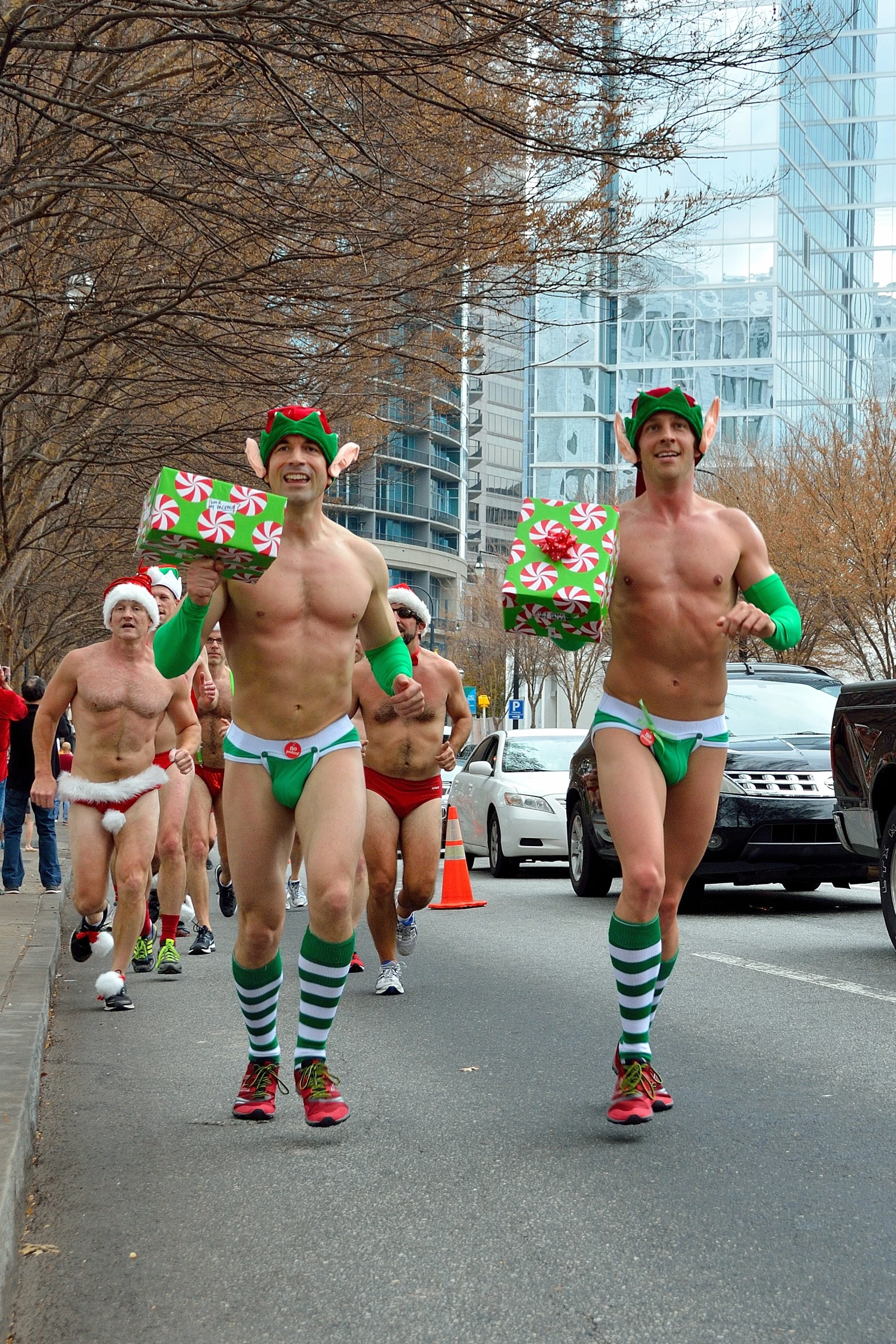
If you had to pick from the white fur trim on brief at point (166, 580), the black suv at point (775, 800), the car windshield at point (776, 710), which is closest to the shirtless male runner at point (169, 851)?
the white fur trim on brief at point (166, 580)

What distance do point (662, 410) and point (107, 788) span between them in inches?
164

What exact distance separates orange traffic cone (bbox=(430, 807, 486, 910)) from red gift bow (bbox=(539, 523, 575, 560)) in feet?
31.8

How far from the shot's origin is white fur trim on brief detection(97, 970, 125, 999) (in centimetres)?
884

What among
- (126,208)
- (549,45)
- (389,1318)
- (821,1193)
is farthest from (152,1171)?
(126,208)

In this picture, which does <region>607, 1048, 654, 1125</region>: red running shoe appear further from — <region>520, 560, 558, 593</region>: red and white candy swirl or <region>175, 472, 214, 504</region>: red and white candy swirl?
<region>175, 472, 214, 504</region>: red and white candy swirl

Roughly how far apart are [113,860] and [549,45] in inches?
188

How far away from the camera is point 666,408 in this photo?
6250 millimetres

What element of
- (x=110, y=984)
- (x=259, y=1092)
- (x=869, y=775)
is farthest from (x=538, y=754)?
(x=259, y=1092)

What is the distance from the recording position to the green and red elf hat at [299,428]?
20.2 feet

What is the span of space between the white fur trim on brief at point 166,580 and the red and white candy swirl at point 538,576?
4.75m

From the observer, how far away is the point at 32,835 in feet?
95.7

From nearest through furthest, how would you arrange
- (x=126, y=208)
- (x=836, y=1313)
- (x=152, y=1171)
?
(x=836, y=1313) → (x=152, y=1171) → (x=126, y=208)

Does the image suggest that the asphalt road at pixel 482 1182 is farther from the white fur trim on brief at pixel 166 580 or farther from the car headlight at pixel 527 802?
the car headlight at pixel 527 802

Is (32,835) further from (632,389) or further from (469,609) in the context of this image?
(632,389)
